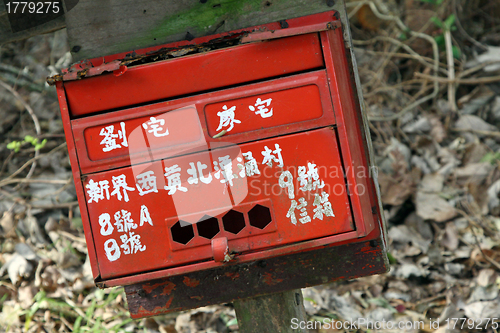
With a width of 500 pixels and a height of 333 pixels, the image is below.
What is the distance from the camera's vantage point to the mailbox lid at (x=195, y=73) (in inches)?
57.6

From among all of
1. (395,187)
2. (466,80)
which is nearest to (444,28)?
(466,80)

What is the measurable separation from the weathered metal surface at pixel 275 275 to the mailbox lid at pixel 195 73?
2.34ft

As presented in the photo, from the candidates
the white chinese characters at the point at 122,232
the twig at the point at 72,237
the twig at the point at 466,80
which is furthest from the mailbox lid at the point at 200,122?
the twig at the point at 466,80

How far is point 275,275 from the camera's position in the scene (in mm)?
1734

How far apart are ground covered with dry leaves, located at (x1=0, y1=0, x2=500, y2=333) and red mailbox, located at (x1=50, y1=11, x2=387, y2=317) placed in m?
1.11

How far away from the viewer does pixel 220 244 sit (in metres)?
1.42

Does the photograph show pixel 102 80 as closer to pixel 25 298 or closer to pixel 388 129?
pixel 25 298

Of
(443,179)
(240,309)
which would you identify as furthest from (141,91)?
(443,179)

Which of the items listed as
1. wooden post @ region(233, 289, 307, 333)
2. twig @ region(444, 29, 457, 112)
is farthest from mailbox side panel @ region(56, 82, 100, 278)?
twig @ region(444, 29, 457, 112)

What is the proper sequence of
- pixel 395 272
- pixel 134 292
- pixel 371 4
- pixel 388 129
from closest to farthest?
pixel 134 292 < pixel 395 272 < pixel 388 129 < pixel 371 4

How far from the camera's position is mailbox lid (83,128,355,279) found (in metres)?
1.45

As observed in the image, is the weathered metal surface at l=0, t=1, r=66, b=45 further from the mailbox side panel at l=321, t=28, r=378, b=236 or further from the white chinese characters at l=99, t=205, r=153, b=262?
the mailbox side panel at l=321, t=28, r=378, b=236

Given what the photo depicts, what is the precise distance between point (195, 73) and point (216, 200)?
→ 16.8 inches

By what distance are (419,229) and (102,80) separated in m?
2.04
